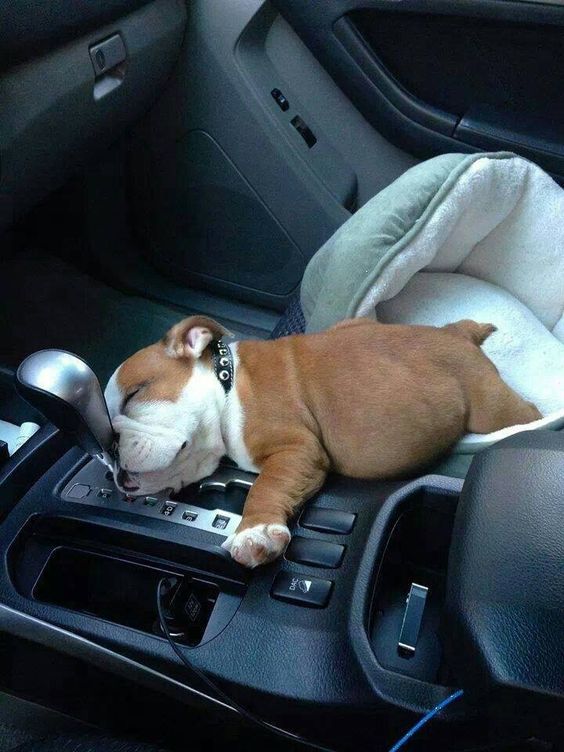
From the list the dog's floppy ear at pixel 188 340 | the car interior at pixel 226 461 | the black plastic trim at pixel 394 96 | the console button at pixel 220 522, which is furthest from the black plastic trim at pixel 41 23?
the console button at pixel 220 522

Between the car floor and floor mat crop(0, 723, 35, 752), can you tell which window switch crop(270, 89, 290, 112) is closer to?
the car floor

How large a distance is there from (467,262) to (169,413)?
0.73m

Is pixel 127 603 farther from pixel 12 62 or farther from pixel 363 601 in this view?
pixel 12 62

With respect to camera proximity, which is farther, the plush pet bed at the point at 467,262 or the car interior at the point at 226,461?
the plush pet bed at the point at 467,262

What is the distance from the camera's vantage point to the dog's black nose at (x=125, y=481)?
1019 millimetres

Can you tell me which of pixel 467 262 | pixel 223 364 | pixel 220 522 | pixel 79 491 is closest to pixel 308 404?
pixel 223 364

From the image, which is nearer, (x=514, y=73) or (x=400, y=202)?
(x=400, y=202)

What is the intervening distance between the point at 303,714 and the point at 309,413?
481mm

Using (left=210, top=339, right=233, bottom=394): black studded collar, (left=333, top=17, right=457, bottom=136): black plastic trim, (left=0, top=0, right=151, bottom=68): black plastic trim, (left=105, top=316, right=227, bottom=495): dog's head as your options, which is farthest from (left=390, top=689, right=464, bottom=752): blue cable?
(left=333, top=17, right=457, bottom=136): black plastic trim

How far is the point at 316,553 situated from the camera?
0.93 m

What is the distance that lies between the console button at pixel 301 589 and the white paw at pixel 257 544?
3cm

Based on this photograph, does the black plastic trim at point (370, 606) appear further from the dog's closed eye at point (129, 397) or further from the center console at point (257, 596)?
the dog's closed eye at point (129, 397)

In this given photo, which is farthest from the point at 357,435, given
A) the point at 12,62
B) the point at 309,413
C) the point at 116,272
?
the point at 116,272

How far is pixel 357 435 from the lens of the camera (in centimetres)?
112
